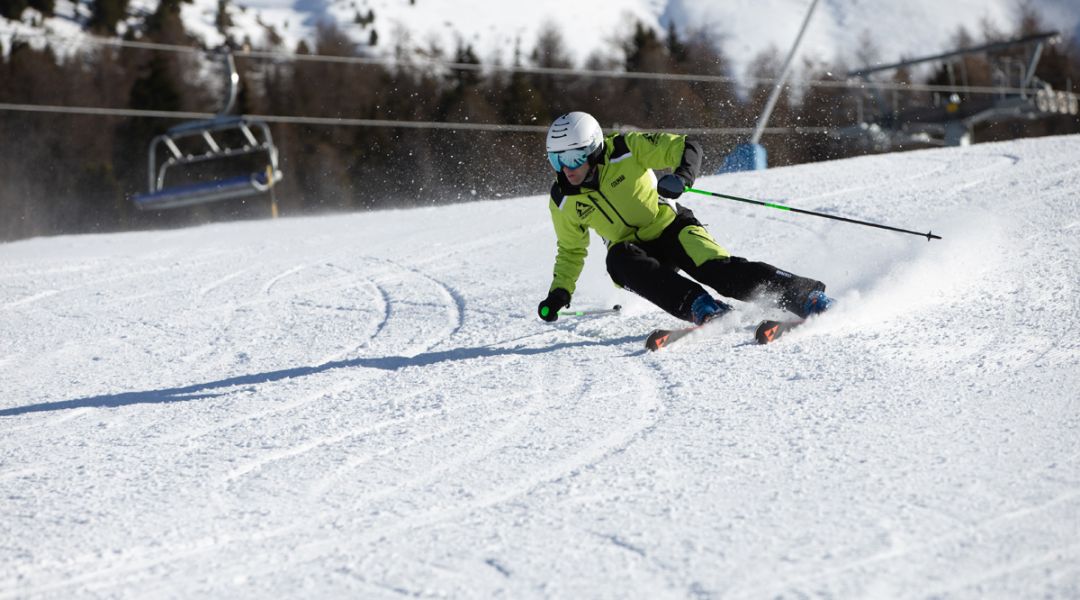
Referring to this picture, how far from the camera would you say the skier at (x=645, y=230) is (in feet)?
16.1

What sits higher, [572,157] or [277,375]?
[572,157]

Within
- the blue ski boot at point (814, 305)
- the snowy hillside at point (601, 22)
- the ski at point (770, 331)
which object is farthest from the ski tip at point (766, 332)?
the snowy hillside at point (601, 22)

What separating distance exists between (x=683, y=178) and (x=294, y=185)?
110 ft

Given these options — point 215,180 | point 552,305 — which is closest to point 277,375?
point 552,305

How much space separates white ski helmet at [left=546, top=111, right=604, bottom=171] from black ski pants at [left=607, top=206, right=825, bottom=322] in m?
0.48

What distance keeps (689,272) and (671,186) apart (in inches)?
21.6

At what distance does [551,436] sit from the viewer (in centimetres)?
364

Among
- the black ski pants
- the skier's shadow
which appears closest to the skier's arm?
the black ski pants

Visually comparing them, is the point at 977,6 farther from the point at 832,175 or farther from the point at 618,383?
the point at 618,383

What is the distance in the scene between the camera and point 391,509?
3.04 metres

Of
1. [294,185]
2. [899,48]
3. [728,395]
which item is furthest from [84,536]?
[899,48]

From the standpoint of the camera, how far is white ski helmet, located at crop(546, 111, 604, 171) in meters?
5.00

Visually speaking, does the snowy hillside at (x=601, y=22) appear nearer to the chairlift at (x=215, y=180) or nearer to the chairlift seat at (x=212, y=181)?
the chairlift at (x=215, y=180)

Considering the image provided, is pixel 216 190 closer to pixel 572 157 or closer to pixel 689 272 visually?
pixel 572 157
